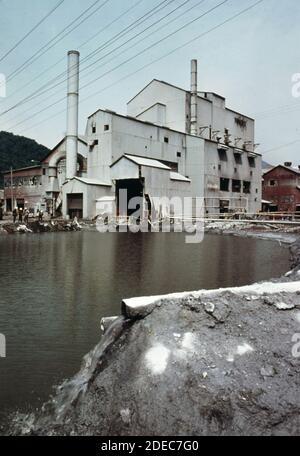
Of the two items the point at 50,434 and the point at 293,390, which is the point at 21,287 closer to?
the point at 50,434

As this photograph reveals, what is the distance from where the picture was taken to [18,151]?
88188 mm

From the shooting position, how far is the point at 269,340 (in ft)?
11.4

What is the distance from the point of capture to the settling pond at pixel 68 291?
420 cm

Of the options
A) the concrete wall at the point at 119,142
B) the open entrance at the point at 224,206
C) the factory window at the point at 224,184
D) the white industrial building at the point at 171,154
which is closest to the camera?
the white industrial building at the point at 171,154

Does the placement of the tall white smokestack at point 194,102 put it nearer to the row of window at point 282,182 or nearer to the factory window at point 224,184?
the factory window at point 224,184

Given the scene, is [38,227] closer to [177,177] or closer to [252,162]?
[177,177]

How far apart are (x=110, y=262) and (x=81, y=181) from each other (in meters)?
24.1

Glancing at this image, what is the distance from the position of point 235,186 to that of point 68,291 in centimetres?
4466

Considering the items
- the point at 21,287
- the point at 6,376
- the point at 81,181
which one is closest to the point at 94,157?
the point at 81,181

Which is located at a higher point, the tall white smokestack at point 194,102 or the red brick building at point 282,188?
the tall white smokestack at point 194,102

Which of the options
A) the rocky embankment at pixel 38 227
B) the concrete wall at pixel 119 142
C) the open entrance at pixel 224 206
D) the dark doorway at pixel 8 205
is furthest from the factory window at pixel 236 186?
the dark doorway at pixel 8 205

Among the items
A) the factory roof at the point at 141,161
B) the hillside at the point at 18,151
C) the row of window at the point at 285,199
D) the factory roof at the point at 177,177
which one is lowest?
the row of window at the point at 285,199

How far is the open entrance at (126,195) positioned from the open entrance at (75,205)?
3.85m

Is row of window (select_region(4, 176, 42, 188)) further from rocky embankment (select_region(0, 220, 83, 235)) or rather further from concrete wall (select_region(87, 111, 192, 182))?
rocky embankment (select_region(0, 220, 83, 235))
